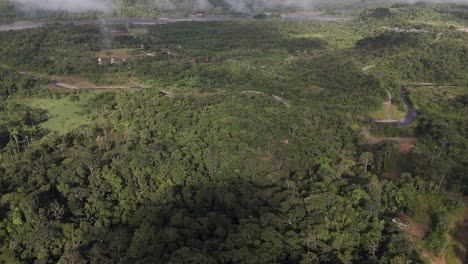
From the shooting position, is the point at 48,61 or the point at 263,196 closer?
the point at 263,196

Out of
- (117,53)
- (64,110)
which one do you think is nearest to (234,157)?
(64,110)

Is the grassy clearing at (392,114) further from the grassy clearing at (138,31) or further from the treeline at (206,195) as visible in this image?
the grassy clearing at (138,31)

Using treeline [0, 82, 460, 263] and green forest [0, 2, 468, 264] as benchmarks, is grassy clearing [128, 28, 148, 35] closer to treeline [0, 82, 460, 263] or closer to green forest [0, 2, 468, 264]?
green forest [0, 2, 468, 264]

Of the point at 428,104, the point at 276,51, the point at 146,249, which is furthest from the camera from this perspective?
the point at 276,51

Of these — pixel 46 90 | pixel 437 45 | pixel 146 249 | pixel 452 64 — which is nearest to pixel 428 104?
pixel 452 64

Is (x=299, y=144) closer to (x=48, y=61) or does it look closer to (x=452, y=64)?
(x=452, y=64)

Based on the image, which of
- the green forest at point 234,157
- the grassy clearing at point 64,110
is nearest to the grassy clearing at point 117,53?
the green forest at point 234,157
